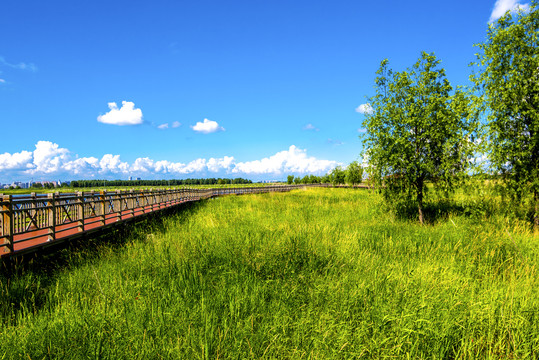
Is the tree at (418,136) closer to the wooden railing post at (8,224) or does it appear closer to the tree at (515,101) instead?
the tree at (515,101)

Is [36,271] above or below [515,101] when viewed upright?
below

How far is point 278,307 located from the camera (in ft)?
13.2

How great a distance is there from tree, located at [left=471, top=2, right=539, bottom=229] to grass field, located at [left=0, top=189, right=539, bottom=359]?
4.89m

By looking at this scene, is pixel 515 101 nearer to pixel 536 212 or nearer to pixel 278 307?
pixel 536 212

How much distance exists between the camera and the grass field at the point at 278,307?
323 cm

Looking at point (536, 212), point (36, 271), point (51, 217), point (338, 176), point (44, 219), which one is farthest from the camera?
point (338, 176)

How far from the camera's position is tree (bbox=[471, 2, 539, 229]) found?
32.1ft

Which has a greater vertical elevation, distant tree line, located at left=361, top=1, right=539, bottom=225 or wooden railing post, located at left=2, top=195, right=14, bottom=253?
distant tree line, located at left=361, top=1, right=539, bottom=225

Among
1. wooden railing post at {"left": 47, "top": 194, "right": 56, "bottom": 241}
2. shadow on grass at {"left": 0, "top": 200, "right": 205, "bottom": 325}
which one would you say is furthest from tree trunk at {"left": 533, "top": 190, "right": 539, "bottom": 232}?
wooden railing post at {"left": 47, "top": 194, "right": 56, "bottom": 241}

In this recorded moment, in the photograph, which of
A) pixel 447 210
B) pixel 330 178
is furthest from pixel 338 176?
pixel 447 210

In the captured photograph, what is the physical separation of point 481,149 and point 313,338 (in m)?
11.0

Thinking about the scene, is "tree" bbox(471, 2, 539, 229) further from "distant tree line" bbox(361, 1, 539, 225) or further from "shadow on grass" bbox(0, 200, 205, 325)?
"shadow on grass" bbox(0, 200, 205, 325)

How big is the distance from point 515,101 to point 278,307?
38.5ft

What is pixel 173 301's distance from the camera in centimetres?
425
